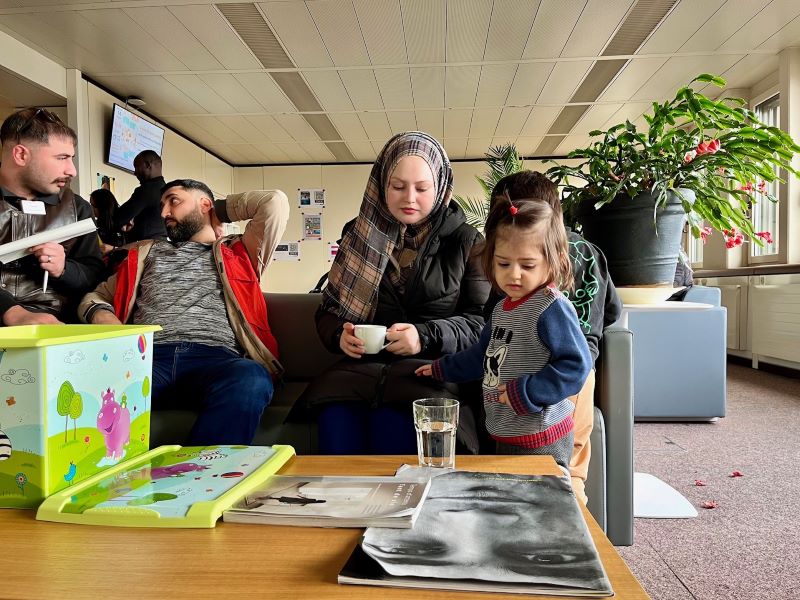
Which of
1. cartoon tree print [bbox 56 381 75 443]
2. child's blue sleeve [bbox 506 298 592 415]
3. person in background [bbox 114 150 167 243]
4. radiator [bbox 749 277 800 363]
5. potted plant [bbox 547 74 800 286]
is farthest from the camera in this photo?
radiator [bbox 749 277 800 363]

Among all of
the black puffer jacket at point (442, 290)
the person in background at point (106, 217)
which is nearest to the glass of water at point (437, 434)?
the black puffer jacket at point (442, 290)

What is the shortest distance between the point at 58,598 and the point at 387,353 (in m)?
1.13

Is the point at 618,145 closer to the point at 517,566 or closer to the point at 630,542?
the point at 630,542

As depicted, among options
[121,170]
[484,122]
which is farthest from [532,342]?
[484,122]

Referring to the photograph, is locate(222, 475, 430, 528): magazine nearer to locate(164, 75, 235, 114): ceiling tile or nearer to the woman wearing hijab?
the woman wearing hijab

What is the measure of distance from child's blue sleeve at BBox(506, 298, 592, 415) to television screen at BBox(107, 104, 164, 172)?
16.7 feet

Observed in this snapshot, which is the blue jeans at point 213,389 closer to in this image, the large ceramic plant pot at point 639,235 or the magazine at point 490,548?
the magazine at point 490,548

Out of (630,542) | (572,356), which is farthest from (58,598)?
(630,542)

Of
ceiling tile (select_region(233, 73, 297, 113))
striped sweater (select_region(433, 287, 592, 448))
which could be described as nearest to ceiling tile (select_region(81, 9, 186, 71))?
ceiling tile (select_region(233, 73, 297, 113))

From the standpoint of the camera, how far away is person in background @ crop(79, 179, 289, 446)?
157cm

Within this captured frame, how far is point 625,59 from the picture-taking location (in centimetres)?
489

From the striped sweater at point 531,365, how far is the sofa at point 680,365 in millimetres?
2007

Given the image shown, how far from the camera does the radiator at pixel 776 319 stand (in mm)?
4426

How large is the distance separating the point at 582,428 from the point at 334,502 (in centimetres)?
94
